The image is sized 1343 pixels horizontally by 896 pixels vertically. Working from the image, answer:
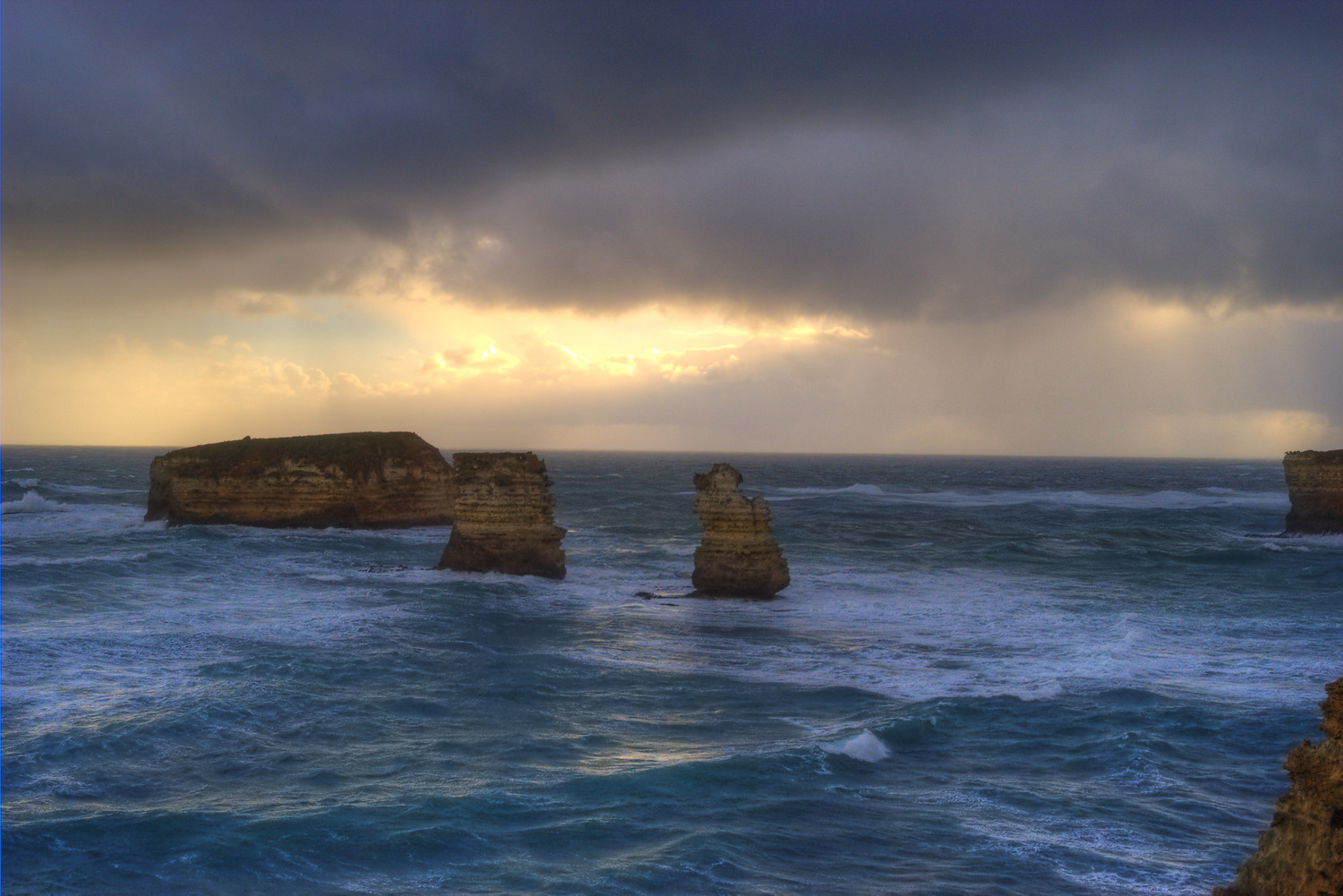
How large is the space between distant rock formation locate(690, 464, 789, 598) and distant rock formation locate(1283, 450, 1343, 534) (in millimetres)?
35086

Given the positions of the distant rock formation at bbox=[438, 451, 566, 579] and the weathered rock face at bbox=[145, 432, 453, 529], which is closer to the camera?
the distant rock formation at bbox=[438, 451, 566, 579]

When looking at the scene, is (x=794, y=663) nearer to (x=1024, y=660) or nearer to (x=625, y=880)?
(x=1024, y=660)

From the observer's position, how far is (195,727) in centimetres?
1659

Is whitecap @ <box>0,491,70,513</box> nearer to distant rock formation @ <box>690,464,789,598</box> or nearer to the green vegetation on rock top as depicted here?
the green vegetation on rock top

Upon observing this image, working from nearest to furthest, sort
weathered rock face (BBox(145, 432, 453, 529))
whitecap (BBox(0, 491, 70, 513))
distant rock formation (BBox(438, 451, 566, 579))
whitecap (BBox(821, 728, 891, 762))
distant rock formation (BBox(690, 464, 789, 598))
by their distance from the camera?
whitecap (BBox(821, 728, 891, 762)) < distant rock formation (BBox(690, 464, 789, 598)) < distant rock formation (BBox(438, 451, 566, 579)) < weathered rock face (BBox(145, 432, 453, 529)) < whitecap (BBox(0, 491, 70, 513))

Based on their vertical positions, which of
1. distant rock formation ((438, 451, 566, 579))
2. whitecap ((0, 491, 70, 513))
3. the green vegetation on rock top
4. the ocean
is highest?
the green vegetation on rock top

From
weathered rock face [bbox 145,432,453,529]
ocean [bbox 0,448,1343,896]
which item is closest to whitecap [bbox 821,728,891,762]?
ocean [bbox 0,448,1343,896]

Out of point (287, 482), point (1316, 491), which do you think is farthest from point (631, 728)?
point (1316, 491)

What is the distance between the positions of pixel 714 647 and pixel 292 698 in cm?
982

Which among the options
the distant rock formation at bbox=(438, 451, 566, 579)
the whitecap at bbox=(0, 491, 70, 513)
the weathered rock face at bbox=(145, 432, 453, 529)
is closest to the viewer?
the distant rock formation at bbox=(438, 451, 566, 579)

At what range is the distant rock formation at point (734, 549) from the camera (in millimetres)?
29734

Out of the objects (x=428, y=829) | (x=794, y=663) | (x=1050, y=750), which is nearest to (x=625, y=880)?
(x=428, y=829)

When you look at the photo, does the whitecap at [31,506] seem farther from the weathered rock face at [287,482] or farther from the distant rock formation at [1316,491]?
the distant rock formation at [1316,491]

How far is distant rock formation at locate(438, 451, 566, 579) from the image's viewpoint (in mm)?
32312
